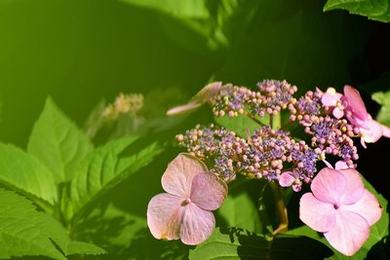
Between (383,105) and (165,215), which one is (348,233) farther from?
(383,105)

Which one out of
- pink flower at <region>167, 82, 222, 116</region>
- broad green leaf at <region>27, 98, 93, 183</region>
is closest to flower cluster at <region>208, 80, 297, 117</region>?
pink flower at <region>167, 82, 222, 116</region>

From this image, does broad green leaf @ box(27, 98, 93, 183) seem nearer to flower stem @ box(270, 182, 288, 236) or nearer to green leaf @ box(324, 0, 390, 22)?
flower stem @ box(270, 182, 288, 236)

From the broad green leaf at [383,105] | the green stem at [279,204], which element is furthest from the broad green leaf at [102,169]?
the broad green leaf at [383,105]

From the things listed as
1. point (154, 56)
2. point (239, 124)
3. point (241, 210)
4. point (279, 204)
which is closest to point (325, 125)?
point (279, 204)

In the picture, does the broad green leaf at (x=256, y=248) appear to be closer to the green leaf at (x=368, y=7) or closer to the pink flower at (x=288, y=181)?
the pink flower at (x=288, y=181)

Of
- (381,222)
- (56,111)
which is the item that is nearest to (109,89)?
(56,111)

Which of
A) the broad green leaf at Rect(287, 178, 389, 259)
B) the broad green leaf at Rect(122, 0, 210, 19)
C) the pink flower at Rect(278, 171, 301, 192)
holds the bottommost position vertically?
the broad green leaf at Rect(287, 178, 389, 259)

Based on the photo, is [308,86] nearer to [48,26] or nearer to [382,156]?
[382,156]
